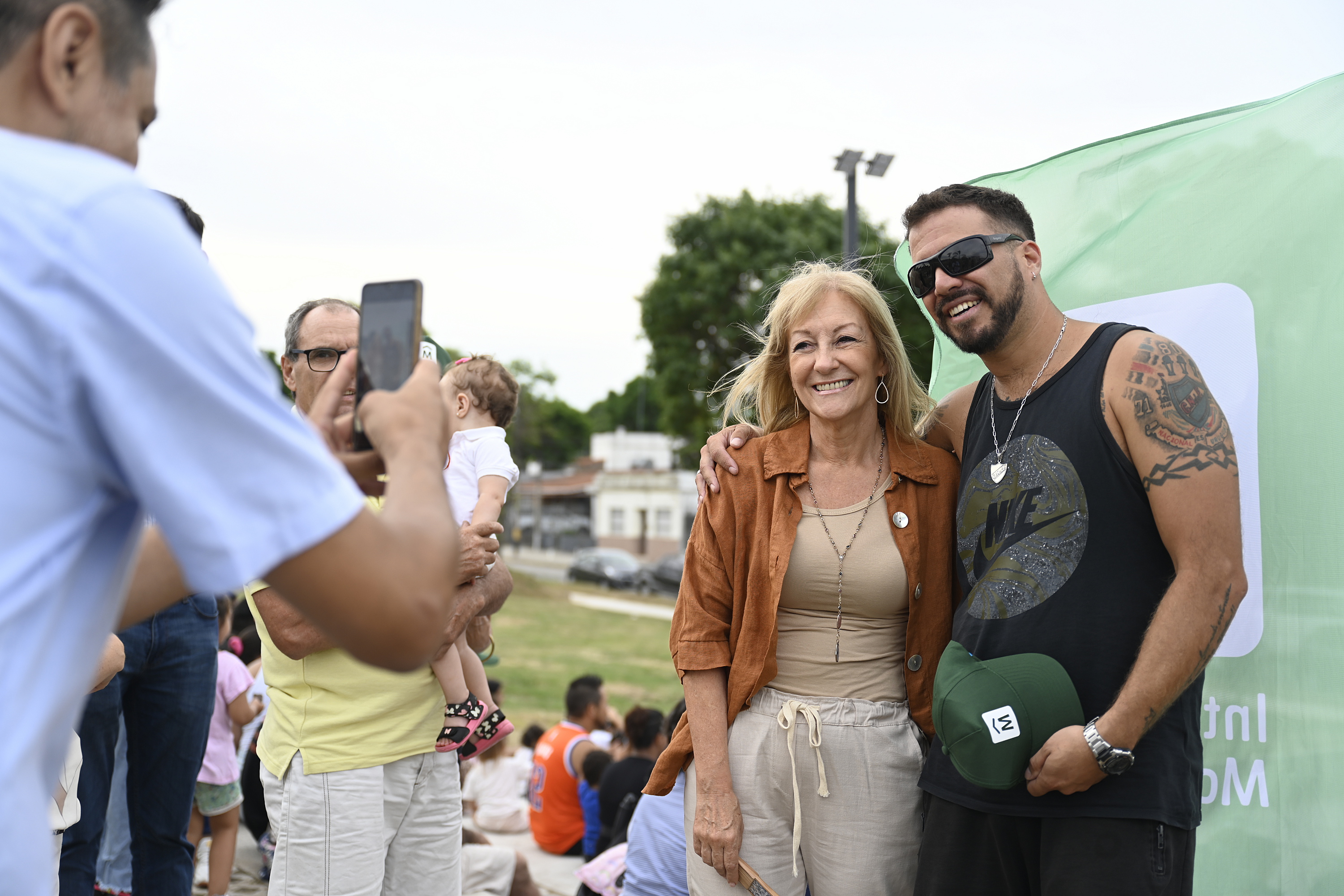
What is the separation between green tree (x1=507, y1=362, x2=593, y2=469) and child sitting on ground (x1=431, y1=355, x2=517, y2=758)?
19.7ft

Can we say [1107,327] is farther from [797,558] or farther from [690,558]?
[690,558]

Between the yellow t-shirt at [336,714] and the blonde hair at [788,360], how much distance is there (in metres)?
1.37

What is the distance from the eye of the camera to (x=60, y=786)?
270 cm

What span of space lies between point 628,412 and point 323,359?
93.6 metres

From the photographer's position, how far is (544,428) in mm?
55125

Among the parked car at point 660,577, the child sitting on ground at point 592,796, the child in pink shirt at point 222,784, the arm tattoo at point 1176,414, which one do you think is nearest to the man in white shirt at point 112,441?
the arm tattoo at point 1176,414

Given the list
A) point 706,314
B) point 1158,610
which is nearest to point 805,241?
point 706,314

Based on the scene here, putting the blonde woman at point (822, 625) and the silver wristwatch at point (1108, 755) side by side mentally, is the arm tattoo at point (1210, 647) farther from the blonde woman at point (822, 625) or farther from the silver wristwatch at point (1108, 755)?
the blonde woman at point (822, 625)

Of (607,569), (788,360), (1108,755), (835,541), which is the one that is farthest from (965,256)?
(607,569)

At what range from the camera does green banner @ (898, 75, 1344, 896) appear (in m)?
2.88

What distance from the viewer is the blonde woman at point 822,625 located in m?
2.70

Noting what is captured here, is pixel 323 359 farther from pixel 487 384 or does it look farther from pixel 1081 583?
pixel 1081 583

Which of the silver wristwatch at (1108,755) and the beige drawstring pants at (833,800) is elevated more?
the silver wristwatch at (1108,755)

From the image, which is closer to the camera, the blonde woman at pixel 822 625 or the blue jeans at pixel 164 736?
the blonde woman at pixel 822 625
